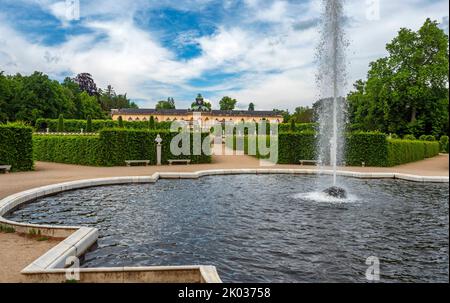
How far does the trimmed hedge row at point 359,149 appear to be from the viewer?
2148 centimetres

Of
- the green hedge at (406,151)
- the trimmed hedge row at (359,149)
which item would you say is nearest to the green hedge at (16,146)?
the trimmed hedge row at (359,149)

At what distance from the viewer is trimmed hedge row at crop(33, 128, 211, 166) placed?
786 inches

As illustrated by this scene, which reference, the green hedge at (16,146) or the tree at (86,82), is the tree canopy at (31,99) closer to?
the tree at (86,82)

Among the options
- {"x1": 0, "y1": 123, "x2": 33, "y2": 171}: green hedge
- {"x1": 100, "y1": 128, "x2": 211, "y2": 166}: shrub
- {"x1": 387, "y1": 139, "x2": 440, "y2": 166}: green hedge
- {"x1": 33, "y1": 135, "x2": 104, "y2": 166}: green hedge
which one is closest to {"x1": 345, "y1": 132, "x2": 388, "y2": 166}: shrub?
{"x1": 387, "y1": 139, "x2": 440, "y2": 166}: green hedge

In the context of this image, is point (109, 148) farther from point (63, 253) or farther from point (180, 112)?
point (180, 112)

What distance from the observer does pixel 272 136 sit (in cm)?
2453

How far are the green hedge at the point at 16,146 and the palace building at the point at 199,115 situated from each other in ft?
272

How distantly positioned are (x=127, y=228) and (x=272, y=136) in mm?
18417

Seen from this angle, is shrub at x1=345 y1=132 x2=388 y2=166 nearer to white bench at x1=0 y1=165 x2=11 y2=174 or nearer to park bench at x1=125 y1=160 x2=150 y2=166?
park bench at x1=125 y1=160 x2=150 y2=166

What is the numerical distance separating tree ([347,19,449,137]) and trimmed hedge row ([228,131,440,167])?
53.8 feet

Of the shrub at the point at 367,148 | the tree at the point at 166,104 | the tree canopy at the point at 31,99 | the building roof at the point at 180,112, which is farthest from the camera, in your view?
the tree at the point at 166,104
